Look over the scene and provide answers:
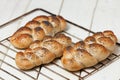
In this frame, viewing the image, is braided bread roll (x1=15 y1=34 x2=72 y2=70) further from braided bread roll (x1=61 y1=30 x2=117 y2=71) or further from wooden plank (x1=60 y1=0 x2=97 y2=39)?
wooden plank (x1=60 y1=0 x2=97 y2=39)

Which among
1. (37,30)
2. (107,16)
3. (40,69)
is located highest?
(107,16)

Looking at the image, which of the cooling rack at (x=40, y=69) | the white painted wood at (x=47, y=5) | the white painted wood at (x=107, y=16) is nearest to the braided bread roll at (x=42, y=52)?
the cooling rack at (x=40, y=69)

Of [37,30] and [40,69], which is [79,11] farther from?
[40,69]

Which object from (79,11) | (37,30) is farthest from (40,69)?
(79,11)

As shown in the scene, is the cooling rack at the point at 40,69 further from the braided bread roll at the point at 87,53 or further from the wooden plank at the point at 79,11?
the wooden plank at the point at 79,11

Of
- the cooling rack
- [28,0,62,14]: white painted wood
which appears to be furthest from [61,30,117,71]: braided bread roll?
[28,0,62,14]: white painted wood

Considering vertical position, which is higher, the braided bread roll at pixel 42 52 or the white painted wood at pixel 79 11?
the white painted wood at pixel 79 11
